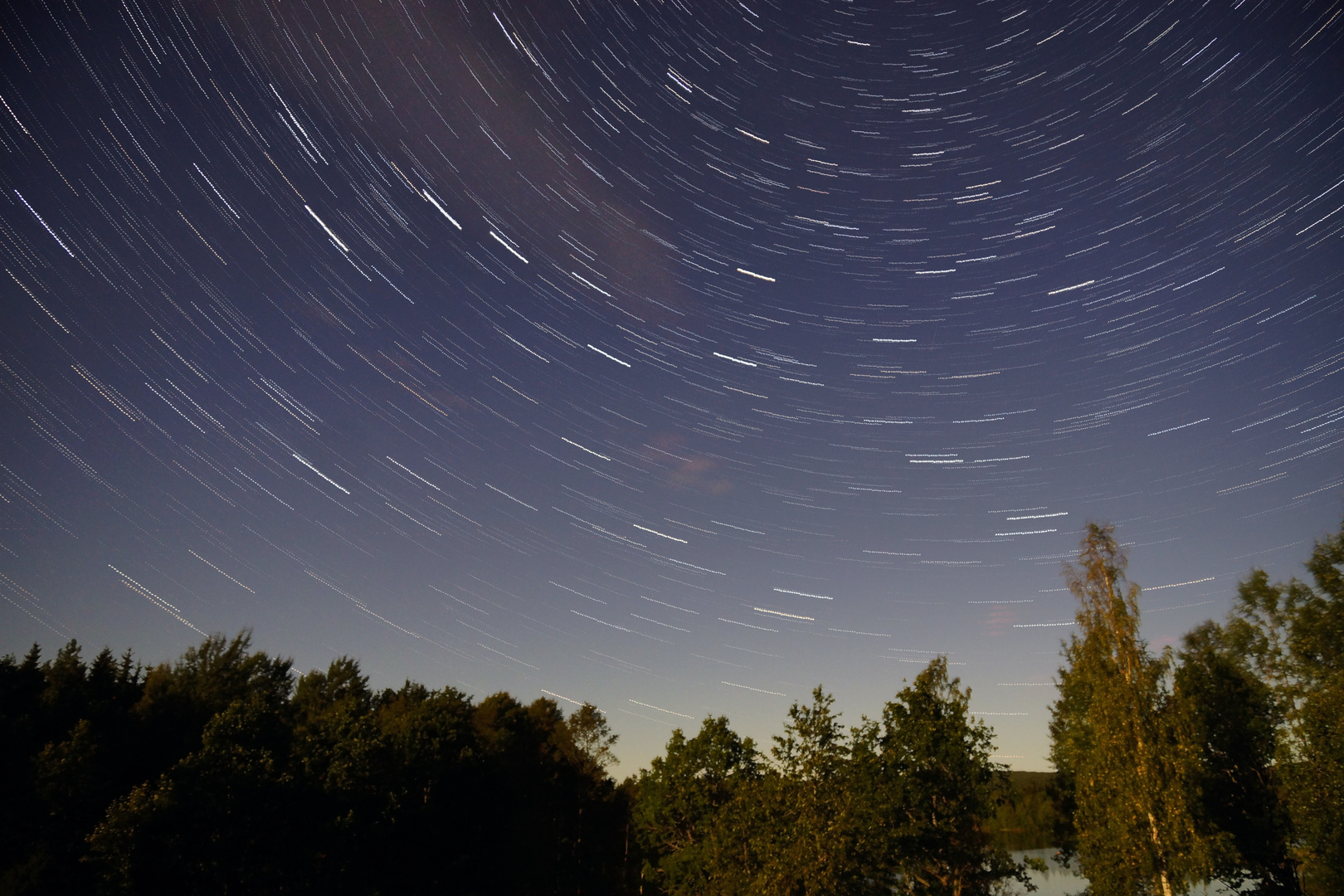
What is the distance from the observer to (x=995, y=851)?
3158 centimetres

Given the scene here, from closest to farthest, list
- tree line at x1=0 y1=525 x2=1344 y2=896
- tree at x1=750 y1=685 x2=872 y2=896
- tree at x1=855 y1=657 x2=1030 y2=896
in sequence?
tree at x1=750 y1=685 x2=872 y2=896, tree line at x1=0 y1=525 x2=1344 y2=896, tree at x1=855 y1=657 x2=1030 y2=896

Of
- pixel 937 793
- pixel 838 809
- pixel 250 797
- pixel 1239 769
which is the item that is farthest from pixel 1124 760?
pixel 250 797

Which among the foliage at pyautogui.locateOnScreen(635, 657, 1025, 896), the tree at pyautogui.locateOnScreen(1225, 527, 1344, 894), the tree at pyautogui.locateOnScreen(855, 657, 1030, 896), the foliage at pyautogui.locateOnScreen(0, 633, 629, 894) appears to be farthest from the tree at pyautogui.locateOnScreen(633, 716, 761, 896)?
the tree at pyautogui.locateOnScreen(1225, 527, 1344, 894)

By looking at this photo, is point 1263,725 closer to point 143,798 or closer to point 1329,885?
point 1329,885

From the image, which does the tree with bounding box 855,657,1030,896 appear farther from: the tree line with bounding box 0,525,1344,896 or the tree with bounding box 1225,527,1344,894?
the tree with bounding box 1225,527,1344,894

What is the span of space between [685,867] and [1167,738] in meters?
25.8

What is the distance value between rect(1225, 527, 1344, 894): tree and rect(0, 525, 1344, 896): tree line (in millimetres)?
98

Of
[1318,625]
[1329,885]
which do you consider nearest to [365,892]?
[1329,885]

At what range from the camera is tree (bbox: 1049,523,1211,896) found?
88.9 feet

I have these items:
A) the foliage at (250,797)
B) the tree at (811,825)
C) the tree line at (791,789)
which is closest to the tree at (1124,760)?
the tree line at (791,789)

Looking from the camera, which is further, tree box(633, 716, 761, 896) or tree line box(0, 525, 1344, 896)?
tree box(633, 716, 761, 896)

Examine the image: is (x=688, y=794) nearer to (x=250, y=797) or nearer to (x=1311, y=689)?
(x=250, y=797)

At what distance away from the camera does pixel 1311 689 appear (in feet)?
92.0

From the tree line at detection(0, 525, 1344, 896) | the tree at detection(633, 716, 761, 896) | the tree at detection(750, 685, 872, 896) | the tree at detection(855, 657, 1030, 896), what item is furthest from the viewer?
the tree at detection(633, 716, 761, 896)
